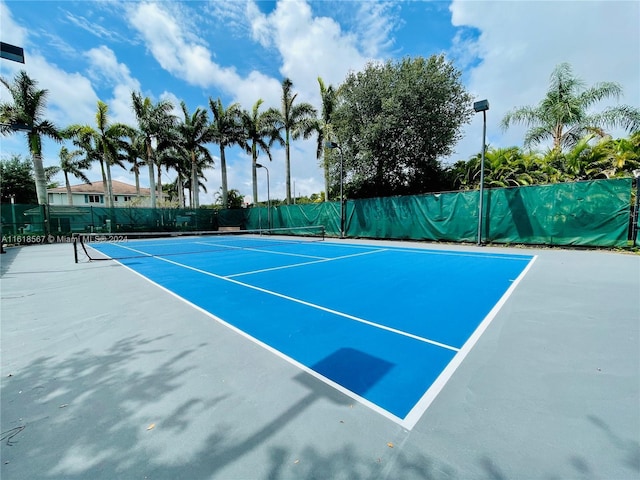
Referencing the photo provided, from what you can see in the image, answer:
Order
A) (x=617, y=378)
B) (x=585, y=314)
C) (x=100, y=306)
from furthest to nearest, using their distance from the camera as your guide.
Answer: (x=100, y=306), (x=585, y=314), (x=617, y=378)

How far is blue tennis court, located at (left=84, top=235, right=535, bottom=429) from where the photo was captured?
243 cm

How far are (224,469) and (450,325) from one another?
2.92 metres

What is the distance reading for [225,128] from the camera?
84.1 feet

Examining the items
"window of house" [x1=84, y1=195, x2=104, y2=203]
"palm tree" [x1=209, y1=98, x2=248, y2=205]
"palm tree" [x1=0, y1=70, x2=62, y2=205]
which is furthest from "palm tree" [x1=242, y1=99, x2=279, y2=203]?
"window of house" [x1=84, y1=195, x2=104, y2=203]

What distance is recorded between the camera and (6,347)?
314 cm

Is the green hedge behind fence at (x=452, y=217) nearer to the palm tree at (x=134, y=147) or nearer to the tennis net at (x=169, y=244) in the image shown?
the tennis net at (x=169, y=244)

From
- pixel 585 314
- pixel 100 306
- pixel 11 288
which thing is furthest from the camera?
pixel 11 288

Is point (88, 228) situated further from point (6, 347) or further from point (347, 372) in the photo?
point (347, 372)

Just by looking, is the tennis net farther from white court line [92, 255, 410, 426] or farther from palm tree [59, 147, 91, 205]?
palm tree [59, 147, 91, 205]

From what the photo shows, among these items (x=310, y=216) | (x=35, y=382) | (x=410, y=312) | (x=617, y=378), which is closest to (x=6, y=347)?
(x=35, y=382)

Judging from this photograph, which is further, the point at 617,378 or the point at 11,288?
the point at 11,288

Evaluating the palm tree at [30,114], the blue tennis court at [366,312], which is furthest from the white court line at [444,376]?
the palm tree at [30,114]

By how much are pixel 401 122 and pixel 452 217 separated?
5.89m

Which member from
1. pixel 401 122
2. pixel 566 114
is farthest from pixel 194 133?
pixel 566 114
